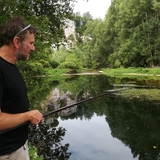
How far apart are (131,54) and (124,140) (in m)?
34.6

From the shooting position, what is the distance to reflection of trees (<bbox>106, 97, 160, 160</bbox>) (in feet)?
22.2

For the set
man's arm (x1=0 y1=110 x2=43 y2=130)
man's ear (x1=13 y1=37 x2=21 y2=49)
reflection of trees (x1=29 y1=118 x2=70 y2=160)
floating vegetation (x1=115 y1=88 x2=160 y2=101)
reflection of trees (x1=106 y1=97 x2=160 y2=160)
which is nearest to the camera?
man's arm (x1=0 y1=110 x2=43 y2=130)

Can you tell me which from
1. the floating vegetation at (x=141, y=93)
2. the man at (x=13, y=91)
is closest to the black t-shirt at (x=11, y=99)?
the man at (x=13, y=91)

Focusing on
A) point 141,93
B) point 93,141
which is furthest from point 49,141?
point 141,93

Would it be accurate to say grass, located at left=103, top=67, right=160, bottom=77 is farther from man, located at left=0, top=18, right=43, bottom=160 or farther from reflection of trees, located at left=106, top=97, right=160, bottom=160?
man, located at left=0, top=18, right=43, bottom=160

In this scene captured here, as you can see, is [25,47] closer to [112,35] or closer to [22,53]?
[22,53]

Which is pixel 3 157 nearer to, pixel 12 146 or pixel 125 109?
pixel 12 146

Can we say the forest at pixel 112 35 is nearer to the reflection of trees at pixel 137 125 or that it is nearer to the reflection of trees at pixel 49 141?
the reflection of trees at pixel 49 141

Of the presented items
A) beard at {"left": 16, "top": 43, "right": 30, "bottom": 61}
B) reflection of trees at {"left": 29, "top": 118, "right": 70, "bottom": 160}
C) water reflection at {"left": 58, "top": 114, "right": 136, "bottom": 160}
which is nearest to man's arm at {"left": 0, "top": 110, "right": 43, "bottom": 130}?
beard at {"left": 16, "top": 43, "right": 30, "bottom": 61}

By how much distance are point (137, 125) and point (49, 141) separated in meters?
3.89

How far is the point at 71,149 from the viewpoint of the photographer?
699 cm

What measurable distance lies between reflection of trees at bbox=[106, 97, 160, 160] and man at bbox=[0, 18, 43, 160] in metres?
5.46

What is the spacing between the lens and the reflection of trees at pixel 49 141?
6.28 metres

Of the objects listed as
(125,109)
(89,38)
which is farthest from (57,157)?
(89,38)
